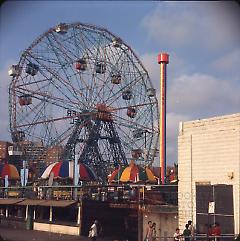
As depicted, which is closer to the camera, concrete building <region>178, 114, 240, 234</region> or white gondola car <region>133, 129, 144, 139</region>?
concrete building <region>178, 114, 240, 234</region>

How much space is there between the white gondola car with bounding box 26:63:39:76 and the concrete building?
23.5 meters

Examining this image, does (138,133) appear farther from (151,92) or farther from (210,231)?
(210,231)

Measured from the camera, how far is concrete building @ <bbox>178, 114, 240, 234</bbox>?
11961mm

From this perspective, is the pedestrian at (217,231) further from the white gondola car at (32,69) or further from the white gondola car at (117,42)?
the white gondola car at (117,42)

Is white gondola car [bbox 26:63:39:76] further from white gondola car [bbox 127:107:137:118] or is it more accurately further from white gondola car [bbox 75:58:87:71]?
white gondola car [bbox 127:107:137:118]

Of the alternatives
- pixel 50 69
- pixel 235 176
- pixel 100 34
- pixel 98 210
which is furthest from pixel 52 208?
pixel 100 34

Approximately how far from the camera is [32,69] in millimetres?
35312

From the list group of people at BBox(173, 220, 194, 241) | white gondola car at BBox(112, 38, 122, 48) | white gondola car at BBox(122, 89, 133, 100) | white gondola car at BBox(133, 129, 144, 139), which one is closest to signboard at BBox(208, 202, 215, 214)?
group of people at BBox(173, 220, 194, 241)

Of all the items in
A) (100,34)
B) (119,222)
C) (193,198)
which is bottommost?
(119,222)

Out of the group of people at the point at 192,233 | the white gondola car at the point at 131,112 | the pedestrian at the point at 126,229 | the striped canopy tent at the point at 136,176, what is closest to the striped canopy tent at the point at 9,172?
the striped canopy tent at the point at 136,176

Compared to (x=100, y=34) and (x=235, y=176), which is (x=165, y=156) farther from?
(x=235, y=176)

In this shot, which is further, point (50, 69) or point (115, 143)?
point (115, 143)

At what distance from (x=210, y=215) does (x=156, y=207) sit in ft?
12.5

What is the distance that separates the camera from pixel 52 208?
20.0 meters
